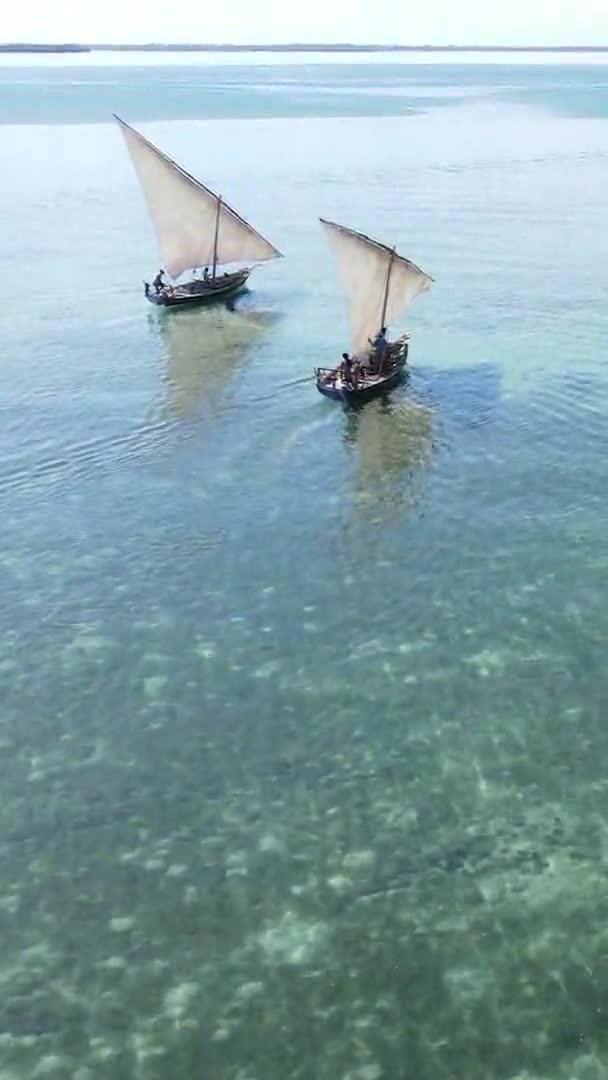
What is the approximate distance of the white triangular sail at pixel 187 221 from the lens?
210ft

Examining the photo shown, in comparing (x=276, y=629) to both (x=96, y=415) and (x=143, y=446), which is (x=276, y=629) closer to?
(x=143, y=446)

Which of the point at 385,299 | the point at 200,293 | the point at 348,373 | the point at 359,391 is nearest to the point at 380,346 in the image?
the point at 348,373

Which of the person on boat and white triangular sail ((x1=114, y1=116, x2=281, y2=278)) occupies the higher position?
white triangular sail ((x1=114, y1=116, x2=281, y2=278))

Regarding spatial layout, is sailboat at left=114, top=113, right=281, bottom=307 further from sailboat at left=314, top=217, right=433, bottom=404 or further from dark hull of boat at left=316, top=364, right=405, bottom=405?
dark hull of boat at left=316, top=364, right=405, bottom=405

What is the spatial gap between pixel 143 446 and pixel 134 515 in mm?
6931

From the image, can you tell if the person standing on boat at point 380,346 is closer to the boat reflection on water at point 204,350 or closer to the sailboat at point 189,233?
the boat reflection on water at point 204,350

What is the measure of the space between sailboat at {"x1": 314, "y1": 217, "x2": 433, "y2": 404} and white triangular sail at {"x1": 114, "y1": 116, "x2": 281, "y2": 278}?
1851 cm

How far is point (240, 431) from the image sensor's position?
46281mm

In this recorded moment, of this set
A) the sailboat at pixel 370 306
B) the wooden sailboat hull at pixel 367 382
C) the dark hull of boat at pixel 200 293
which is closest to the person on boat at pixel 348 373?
the sailboat at pixel 370 306

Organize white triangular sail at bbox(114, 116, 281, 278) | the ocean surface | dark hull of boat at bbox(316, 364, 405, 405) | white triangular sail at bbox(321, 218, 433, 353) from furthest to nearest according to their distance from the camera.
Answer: white triangular sail at bbox(114, 116, 281, 278), white triangular sail at bbox(321, 218, 433, 353), dark hull of boat at bbox(316, 364, 405, 405), the ocean surface

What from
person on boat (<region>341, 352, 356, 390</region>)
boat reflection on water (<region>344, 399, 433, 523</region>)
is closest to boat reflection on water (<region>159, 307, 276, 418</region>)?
person on boat (<region>341, 352, 356, 390</region>)

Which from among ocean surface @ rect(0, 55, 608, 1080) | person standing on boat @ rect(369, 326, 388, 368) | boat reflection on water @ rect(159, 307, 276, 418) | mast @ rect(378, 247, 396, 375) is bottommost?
ocean surface @ rect(0, 55, 608, 1080)

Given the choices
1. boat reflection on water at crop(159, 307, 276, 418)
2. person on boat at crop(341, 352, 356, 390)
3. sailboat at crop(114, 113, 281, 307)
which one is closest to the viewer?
person on boat at crop(341, 352, 356, 390)

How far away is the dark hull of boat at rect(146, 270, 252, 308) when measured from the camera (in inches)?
2552
